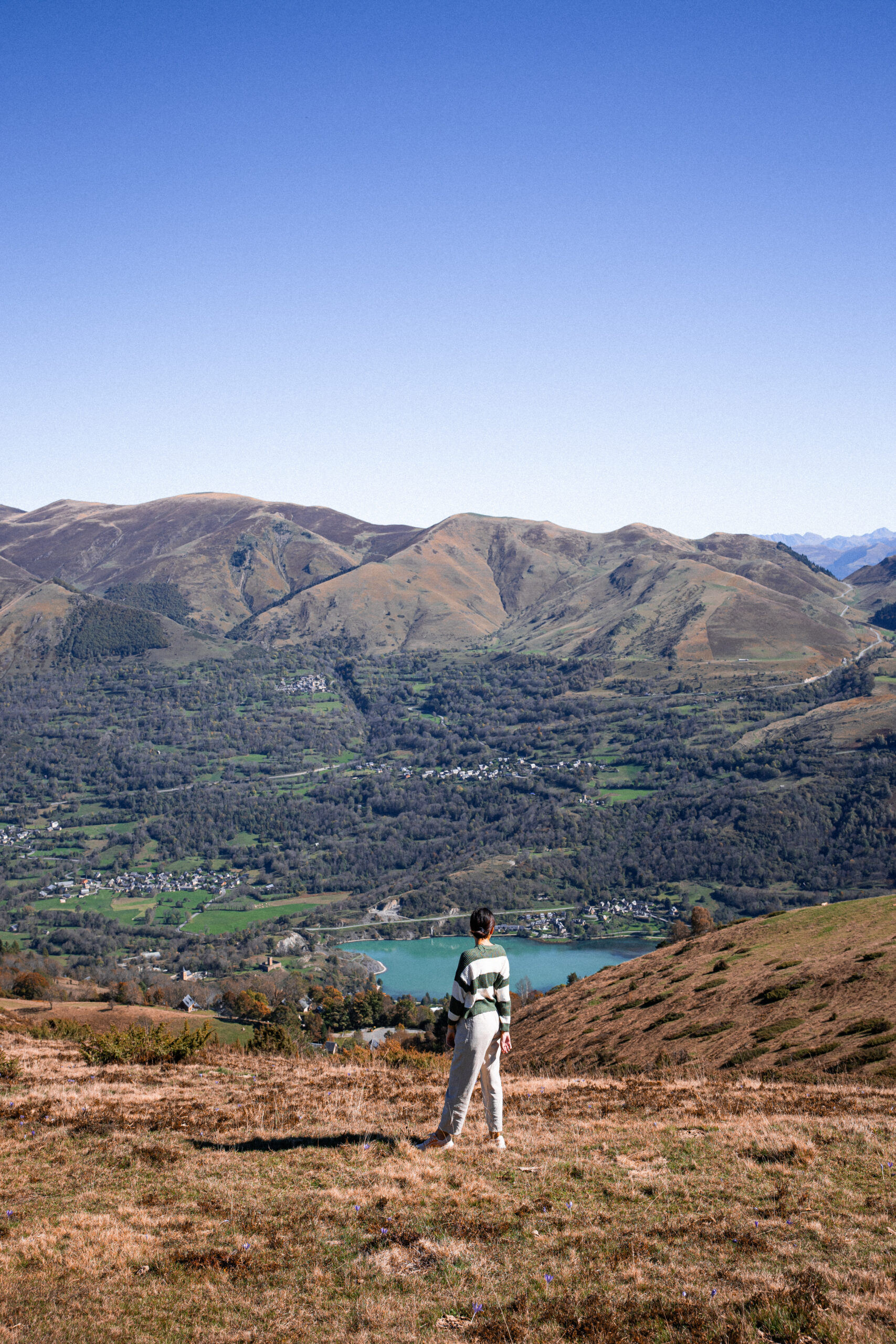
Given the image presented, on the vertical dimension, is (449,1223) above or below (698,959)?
above

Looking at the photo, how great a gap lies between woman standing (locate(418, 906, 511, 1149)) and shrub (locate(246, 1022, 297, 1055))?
70.1 ft

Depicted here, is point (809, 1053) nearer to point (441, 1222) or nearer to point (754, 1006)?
point (754, 1006)

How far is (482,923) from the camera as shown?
37.9 feet

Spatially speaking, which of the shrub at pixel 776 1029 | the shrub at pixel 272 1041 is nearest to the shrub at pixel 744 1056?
the shrub at pixel 776 1029

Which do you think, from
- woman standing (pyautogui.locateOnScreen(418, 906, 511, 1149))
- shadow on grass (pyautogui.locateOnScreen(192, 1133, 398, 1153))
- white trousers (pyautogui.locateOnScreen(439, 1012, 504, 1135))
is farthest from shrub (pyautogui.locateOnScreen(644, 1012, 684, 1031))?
woman standing (pyautogui.locateOnScreen(418, 906, 511, 1149))

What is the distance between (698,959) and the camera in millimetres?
47906

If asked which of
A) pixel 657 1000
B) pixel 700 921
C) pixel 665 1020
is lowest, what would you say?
pixel 700 921

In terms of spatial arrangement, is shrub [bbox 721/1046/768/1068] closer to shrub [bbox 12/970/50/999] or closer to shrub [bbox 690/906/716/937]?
shrub [bbox 690/906/716/937]

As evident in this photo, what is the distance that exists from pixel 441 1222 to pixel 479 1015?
8.01 feet

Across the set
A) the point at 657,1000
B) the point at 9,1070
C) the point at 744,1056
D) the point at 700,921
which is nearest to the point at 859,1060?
the point at 744,1056

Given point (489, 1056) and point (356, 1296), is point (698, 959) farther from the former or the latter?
point (356, 1296)

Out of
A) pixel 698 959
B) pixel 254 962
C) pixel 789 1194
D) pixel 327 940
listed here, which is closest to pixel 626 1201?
pixel 789 1194

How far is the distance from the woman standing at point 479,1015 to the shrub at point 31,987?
90206mm

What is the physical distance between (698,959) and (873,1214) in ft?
132
